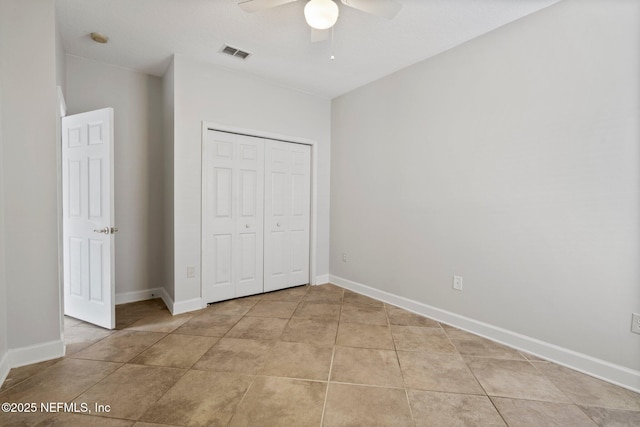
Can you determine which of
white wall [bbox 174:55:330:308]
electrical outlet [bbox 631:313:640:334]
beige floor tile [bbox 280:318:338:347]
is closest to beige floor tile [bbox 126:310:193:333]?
white wall [bbox 174:55:330:308]

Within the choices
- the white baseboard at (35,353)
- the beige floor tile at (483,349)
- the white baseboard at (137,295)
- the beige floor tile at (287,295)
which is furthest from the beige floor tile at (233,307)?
the beige floor tile at (483,349)

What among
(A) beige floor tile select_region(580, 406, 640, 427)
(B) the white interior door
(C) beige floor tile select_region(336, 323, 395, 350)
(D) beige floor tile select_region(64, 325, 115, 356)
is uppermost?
(B) the white interior door

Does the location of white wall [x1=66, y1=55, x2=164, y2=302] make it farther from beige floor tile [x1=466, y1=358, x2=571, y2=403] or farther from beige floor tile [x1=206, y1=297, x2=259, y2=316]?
beige floor tile [x1=466, y1=358, x2=571, y2=403]

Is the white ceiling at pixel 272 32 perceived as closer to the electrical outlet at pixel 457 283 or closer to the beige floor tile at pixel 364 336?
the electrical outlet at pixel 457 283

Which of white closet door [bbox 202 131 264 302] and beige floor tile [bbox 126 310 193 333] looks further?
white closet door [bbox 202 131 264 302]

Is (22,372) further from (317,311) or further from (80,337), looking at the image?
(317,311)

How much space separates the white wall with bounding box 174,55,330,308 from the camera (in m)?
3.05

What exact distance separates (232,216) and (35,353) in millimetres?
1949

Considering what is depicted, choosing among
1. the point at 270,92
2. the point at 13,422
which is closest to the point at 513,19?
the point at 270,92

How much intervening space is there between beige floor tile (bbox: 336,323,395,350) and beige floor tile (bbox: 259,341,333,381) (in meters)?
0.23

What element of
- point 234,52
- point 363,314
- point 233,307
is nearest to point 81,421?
point 233,307

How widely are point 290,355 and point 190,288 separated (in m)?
1.50

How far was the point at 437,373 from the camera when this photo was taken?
202 centimetres

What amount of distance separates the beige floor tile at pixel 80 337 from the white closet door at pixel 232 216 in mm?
957
